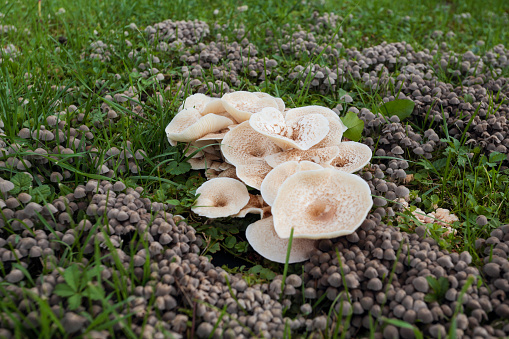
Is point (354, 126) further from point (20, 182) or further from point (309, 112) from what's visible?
point (20, 182)

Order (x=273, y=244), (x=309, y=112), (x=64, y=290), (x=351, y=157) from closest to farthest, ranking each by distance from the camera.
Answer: (x=64, y=290) < (x=273, y=244) < (x=351, y=157) < (x=309, y=112)

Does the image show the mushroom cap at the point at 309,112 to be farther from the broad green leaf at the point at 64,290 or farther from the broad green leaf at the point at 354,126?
the broad green leaf at the point at 64,290

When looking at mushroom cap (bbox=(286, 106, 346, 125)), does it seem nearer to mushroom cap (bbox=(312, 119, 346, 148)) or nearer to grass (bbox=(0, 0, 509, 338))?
mushroom cap (bbox=(312, 119, 346, 148))

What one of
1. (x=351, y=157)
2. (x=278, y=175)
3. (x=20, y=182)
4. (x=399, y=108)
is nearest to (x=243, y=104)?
(x=278, y=175)

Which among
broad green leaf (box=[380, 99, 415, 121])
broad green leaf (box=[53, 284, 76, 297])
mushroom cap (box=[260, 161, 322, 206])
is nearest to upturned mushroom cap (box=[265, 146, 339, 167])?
mushroom cap (box=[260, 161, 322, 206])

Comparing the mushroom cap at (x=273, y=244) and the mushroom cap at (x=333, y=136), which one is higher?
the mushroom cap at (x=333, y=136)

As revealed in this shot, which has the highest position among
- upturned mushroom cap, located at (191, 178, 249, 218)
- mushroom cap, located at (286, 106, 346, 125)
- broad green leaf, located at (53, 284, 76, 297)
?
mushroom cap, located at (286, 106, 346, 125)

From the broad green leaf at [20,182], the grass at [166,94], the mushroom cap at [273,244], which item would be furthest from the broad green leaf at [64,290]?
the mushroom cap at [273,244]
